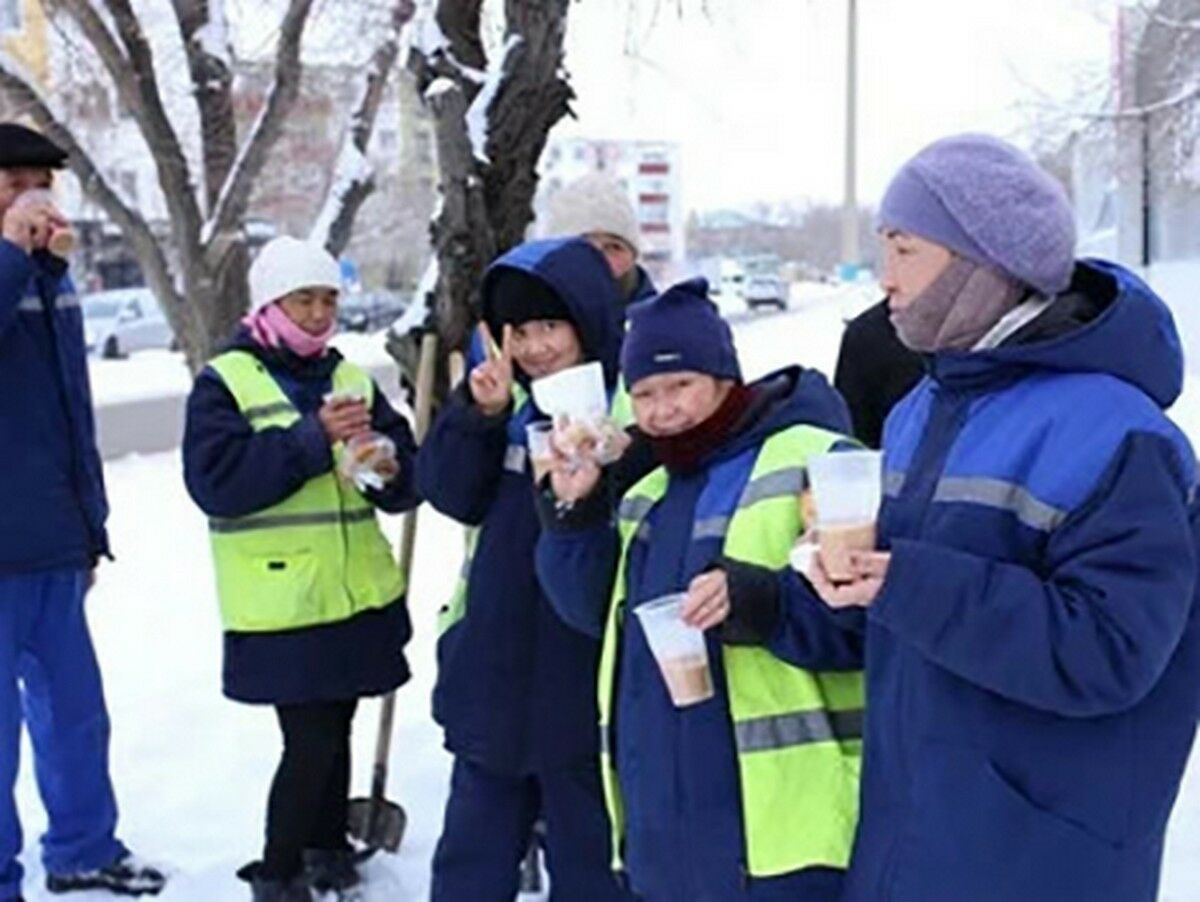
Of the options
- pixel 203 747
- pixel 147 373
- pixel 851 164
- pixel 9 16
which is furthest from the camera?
pixel 147 373

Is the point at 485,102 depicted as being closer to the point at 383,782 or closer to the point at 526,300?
the point at 526,300

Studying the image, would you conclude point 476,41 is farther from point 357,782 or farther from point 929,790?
point 929,790

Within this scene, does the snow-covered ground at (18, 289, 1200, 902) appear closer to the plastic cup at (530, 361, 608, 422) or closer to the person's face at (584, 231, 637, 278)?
the person's face at (584, 231, 637, 278)

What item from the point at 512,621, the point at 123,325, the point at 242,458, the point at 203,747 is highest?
the point at 242,458

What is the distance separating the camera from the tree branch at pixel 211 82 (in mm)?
8234

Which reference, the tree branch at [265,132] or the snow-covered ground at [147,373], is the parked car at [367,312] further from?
the tree branch at [265,132]

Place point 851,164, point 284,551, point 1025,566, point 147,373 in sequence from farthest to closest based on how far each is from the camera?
point 147,373
point 851,164
point 284,551
point 1025,566

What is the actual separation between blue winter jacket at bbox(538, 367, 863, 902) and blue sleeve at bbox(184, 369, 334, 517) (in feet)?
4.56

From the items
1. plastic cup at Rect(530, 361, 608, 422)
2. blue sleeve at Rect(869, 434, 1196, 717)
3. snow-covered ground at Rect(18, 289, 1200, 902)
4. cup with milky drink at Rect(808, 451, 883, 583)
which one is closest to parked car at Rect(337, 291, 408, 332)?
snow-covered ground at Rect(18, 289, 1200, 902)

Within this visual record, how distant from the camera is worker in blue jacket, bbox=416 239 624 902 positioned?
3.45 meters

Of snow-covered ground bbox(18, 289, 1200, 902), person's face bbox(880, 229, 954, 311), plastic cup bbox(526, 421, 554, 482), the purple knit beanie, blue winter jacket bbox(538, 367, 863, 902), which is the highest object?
the purple knit beanie

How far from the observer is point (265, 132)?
8.43m

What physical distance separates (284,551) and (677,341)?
168 cm

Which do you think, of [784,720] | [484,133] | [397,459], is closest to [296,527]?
[397,459]
